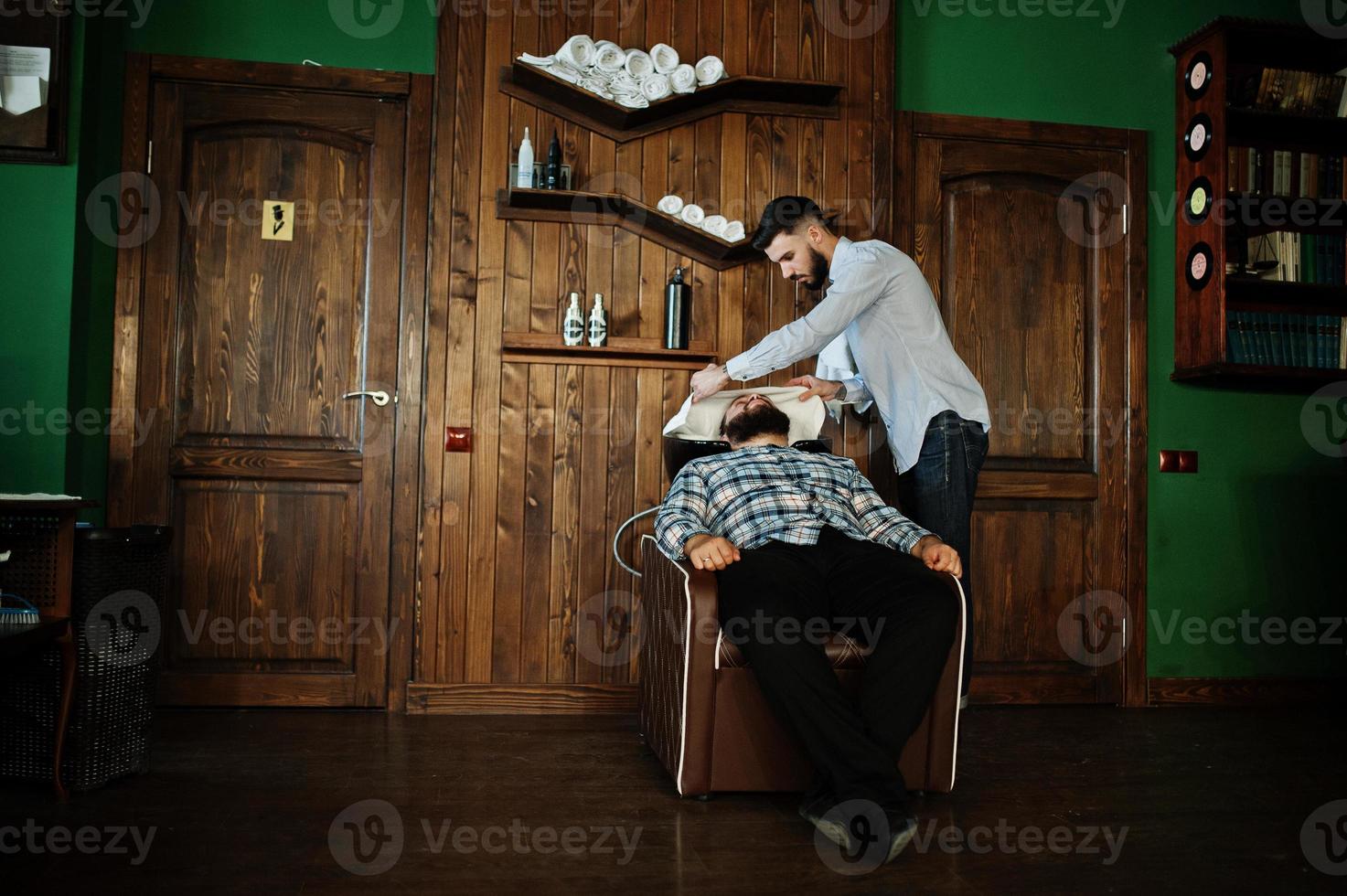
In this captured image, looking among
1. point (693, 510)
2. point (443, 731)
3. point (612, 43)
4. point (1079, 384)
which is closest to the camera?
point (693, 510)

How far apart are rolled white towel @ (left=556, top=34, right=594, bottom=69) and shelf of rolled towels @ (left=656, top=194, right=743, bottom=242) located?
0.52m

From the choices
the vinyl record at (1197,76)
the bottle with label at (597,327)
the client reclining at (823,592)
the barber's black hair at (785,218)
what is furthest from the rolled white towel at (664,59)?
the vinyl record at (1197,76)

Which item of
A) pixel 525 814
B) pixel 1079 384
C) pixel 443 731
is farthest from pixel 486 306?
pixel 1079 384

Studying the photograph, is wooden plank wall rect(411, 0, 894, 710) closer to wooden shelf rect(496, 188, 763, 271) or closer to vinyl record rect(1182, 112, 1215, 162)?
wooden shelf rect(496, 188, 763, 271)

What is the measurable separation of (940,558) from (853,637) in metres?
0.32

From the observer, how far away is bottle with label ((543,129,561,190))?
3379 mm

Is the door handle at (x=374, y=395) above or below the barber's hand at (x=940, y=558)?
above

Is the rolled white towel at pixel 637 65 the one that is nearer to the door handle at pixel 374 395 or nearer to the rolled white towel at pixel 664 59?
the rolled white towel at pixel 664 59

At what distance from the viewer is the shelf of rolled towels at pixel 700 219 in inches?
135

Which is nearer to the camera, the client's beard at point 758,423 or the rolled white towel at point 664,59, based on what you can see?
the client's beard at point 758,423

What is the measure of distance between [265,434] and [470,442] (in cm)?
71

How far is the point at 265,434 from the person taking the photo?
3.42 metres

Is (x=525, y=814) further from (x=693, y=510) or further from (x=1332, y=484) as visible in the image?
(x=1332, y=484)

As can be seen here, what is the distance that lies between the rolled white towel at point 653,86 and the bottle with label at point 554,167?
349 millimetres
